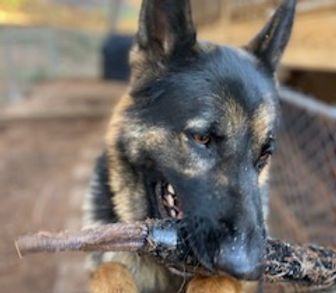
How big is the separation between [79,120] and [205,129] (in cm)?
808

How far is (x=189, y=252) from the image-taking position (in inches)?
82.4

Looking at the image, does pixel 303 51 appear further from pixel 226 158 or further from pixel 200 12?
pixel 200 12

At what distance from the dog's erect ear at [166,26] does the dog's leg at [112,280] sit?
94 centimetres

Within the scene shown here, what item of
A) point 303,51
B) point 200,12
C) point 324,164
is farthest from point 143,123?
point 200,12

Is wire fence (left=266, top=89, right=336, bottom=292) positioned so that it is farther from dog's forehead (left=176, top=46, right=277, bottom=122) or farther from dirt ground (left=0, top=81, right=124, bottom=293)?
dirt ground (left=0, top=81, right=124, bottom=293)

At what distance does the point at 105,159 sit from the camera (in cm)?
304

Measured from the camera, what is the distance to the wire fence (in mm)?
4090

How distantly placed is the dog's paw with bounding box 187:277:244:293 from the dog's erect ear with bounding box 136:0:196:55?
101 centimetres

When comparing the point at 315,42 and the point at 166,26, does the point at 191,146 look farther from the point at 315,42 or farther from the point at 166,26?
the point at 315,42

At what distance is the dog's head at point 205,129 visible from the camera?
207 centimetres

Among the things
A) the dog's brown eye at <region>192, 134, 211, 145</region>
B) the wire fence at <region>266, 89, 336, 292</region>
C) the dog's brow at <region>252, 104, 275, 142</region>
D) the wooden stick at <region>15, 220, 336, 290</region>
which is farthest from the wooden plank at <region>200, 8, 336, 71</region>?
the wooden stick at <region>15, 220, 336, 290</region>

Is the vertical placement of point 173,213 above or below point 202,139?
Answer: below

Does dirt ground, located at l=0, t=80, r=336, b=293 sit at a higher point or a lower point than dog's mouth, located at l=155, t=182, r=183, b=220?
lower

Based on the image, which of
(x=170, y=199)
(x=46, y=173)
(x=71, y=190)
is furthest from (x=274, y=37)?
(x=46, y=173)
